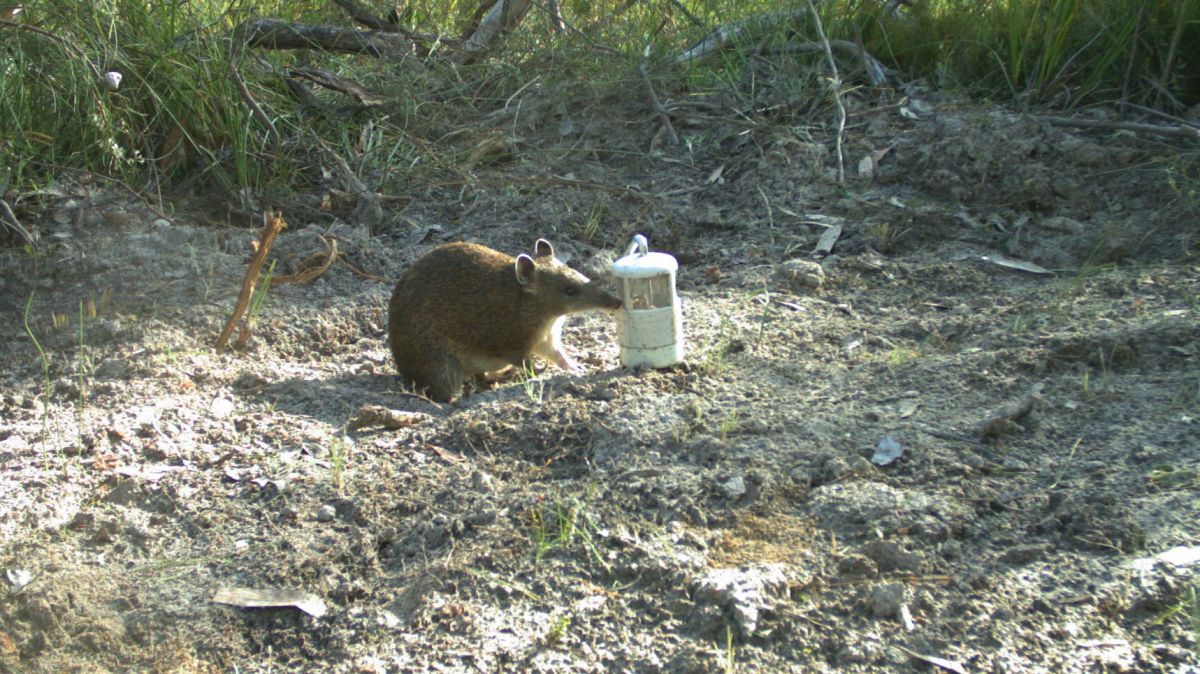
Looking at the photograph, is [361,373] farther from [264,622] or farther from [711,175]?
[711,175]

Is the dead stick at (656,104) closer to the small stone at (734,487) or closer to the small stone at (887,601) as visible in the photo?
the small stone at (734,487)

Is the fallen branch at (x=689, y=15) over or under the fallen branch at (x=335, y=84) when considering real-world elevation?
over

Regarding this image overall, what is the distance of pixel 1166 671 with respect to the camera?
278cm

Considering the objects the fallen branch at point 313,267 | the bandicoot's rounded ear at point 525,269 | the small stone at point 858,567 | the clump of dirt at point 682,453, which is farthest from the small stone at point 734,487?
the fallen branch at point 313,267

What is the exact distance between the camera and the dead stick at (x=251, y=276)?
4852 millimetres

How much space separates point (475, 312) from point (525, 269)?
0.30 metres

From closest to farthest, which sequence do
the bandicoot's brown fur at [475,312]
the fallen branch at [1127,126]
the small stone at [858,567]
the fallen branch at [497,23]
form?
1. the small stone at [858,567]
2. the bandicoot's brown fur at [475,312]
3. the fallen branch at [1127,126]
4. the fallen branch at [497,23]

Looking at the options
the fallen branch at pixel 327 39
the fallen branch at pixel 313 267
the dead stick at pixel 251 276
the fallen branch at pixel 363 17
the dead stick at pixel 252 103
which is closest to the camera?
the dead stick at pixel 251 276

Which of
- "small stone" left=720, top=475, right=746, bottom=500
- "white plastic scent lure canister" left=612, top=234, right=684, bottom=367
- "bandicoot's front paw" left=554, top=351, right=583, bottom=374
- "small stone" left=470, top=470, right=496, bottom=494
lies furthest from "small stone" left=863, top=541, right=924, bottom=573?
"bandicoot's front paw" left=554, top=351, right=583, bottom=374

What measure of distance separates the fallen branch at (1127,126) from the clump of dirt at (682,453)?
0.09m

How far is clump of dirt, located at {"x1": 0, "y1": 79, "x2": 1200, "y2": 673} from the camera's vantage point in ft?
10.1

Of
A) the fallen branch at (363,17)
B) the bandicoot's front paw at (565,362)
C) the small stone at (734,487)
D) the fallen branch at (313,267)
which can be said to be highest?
the fallen branch at (363,17)

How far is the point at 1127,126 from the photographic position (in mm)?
6293

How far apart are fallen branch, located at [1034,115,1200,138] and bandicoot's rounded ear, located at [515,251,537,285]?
10.6 ft
